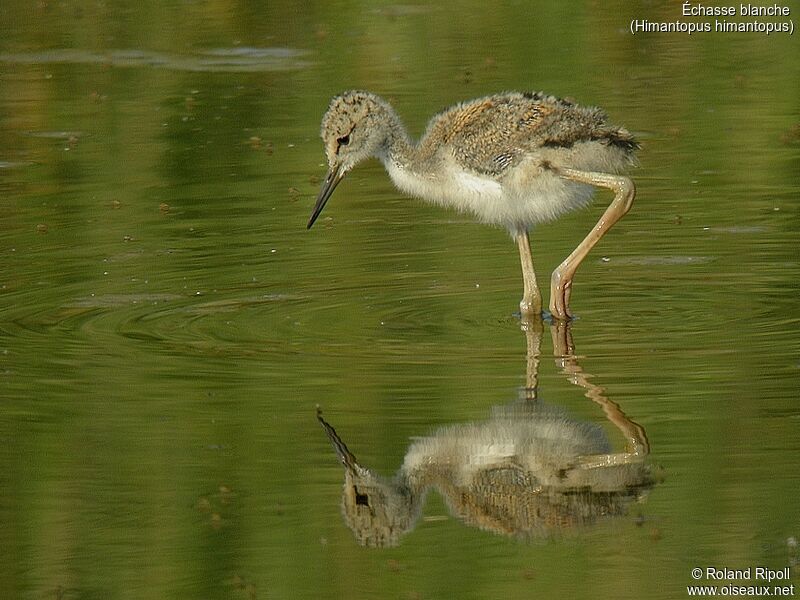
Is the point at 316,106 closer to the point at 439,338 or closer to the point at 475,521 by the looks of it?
the point at 439,338

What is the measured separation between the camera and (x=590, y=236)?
32.5ft

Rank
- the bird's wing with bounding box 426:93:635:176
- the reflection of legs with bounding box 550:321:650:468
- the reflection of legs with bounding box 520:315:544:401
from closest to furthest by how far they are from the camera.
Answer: the reflection of legs with bounding box 550:321:650:468, the reflection of legs with bounding box 520:315:544:401, the bird's wing with bounding box 426:93:635:176

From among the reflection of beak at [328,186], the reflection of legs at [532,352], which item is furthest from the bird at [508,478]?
the reflection of beak at [328,186]

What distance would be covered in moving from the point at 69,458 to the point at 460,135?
9.86 feet

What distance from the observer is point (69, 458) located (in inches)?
298

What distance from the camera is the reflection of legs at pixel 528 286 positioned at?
32.2 ft

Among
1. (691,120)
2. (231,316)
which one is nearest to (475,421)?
(231,316)

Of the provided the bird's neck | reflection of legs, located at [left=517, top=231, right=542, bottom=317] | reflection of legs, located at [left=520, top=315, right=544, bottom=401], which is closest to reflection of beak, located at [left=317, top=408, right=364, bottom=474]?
reflection of legs, located at [left=520, top=315, right=544, bottom=401]

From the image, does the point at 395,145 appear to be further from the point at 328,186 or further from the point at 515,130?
the point at 515,130

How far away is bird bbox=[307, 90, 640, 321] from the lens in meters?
9.47

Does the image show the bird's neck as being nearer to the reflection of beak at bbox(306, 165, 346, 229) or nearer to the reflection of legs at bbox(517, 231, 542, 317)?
the reflection of beak at bbox(306, 165, 346, 229)

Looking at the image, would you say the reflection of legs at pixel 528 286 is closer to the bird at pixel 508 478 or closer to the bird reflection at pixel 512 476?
the bird reflection at pixel 512 476

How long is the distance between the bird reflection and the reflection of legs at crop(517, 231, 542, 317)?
76.5 inches

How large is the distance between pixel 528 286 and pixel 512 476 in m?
3.07
